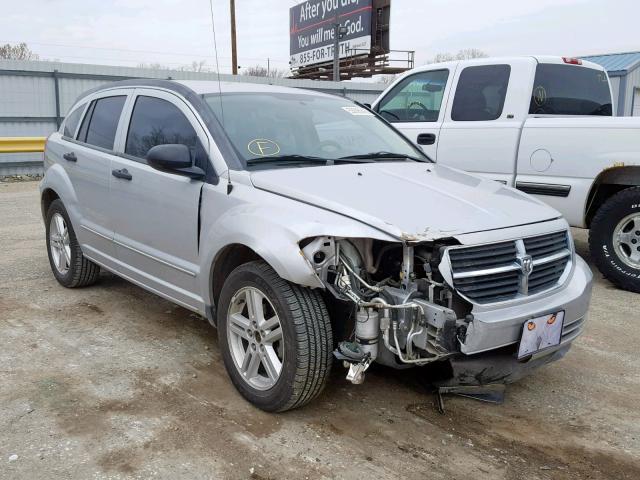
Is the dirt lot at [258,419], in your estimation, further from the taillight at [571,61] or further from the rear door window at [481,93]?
the taillight at [571,61]

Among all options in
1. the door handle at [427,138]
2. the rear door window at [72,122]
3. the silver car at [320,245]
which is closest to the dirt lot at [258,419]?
the silver car at [320,245]

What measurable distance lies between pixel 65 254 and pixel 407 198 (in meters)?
3.48

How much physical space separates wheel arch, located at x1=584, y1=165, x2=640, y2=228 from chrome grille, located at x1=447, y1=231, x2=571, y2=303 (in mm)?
2577

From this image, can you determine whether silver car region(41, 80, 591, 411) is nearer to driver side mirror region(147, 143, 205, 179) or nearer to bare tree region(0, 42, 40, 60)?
driver side mirror region(147, 143, 205, 179)

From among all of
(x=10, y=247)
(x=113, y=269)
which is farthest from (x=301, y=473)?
(x=10, y=247)

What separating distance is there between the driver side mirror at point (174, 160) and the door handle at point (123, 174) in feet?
2.22

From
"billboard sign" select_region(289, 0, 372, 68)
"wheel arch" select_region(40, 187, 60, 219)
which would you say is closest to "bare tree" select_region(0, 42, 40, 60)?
"billboard sign" select_region(289, 0, 372, 68)

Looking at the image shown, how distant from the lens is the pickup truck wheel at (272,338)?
290 cm

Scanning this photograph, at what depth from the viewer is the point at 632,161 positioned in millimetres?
5215

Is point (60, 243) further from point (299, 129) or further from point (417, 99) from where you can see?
point (417, 99)

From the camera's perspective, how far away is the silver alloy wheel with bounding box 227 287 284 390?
10.1ft

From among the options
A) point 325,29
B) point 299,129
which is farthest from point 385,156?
point 325,29

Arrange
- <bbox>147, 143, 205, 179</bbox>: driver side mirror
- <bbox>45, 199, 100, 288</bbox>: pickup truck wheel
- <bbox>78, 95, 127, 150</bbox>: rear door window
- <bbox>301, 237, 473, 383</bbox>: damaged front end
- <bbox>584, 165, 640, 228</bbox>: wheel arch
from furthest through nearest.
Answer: <bbox>584, 165, 640, 228</bbox>: wheel arch < <bbox>45, 199, 100, 288</bbox>: pickup truck wheel < <bbox>78, 95, 127, 150</bbox>: rear door window < <bbox>147, 143, 205, 179</bbox>: driver side mirror < <bbox>301, 237, 473, 383</bbox>: damaged front end

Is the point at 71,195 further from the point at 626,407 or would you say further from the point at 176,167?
the point at 626,407
